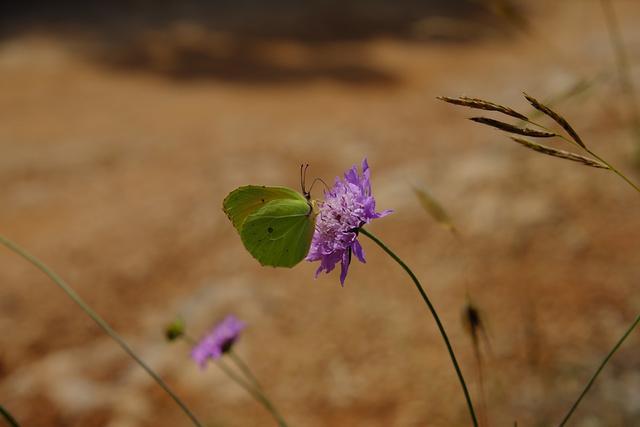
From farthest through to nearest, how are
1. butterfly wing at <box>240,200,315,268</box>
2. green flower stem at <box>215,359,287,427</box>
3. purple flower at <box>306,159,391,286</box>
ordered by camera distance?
green flower stem at <box>215,359,287,427</box> < butterfly wing at <box>240,200,315,268</box> < purple flower at <box>306,159,391,286</box>

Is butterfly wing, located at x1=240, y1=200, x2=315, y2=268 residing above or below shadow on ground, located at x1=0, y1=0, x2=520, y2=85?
below

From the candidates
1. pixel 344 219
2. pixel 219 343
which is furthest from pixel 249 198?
pixel 219 343

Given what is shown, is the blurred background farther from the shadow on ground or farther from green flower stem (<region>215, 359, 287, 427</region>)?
the shadow on ground

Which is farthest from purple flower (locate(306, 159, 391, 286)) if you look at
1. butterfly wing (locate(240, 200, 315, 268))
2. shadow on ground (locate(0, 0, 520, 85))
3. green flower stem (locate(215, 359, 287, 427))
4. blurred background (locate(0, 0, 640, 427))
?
shadow on ground (locate(0, 0, 520, 85))

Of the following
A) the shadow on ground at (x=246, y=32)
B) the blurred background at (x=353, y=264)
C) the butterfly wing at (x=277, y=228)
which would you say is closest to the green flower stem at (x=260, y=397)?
the blurred background at (x=353, y=264)

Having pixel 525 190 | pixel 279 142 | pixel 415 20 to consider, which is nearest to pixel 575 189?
pixel 525 190

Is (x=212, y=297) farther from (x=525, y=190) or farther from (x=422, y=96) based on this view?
(x=422, y=96)

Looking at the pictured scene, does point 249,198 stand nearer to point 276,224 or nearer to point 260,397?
point 276,224
